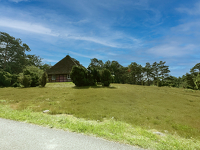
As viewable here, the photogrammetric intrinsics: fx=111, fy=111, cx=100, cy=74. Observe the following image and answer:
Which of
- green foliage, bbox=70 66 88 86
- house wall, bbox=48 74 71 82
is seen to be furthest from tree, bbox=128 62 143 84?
green foliage, bbox=70 66 88 86

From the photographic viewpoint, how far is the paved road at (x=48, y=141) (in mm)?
2695

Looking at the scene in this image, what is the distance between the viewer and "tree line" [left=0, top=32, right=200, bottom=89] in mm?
16916

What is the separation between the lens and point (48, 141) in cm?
295

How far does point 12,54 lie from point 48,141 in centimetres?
3522

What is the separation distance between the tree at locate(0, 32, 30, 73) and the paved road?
102 feet

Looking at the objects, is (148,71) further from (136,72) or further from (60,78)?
(60,78)

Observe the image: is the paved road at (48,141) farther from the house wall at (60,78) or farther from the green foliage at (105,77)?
the house wall at (60,78)

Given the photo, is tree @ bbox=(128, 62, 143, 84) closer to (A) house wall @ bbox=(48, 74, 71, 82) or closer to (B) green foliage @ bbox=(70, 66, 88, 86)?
(A) house wall @ bbox=(48, 74, 71, 82)

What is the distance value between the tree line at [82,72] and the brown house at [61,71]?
284cm

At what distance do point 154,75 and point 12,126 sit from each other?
41847 millimetres

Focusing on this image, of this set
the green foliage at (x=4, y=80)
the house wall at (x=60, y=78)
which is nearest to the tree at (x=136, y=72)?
the house wall at (x=60, y=78)

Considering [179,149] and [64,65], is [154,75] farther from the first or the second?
[179,149]

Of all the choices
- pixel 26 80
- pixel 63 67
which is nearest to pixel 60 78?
pixel 63 67

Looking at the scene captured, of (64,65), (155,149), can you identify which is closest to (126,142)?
(155,149)
